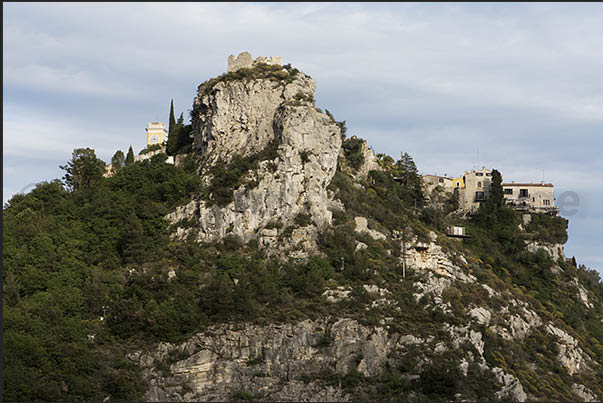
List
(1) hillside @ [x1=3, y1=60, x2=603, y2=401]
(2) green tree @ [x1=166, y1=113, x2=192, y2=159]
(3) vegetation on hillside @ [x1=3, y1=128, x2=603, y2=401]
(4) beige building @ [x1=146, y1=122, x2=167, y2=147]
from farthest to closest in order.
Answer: (4) beige building @ [x1=146, y1=122, x2=167, y2=147], (2) green tree @ [x1=166, y1=113, x2=192, y2=159], (1) hillside @ [x1=3, y1=60, x2=603, y2=401], (3) vegetation on hillside @ [x1=3, y1=128, x2=603, y2=401]

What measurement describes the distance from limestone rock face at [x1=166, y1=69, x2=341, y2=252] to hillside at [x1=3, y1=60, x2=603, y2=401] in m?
0.16

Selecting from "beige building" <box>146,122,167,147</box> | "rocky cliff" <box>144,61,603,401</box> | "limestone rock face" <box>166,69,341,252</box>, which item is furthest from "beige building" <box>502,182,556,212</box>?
"beige building" <box>146,122,167,147</box>

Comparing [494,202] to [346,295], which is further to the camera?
[494,202]

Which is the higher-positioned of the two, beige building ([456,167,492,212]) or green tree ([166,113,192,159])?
green tree ([166,113,192,159])

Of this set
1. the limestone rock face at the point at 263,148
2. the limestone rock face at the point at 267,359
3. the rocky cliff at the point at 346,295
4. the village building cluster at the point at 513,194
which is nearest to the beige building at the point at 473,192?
the village building cluster at the point at 513,194

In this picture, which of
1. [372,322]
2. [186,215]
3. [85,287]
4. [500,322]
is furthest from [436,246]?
[85,287]

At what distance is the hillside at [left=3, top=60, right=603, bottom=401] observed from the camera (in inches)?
2196

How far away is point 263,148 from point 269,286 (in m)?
15.1

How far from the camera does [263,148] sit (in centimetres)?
7262

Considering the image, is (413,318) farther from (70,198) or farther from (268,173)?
(70,198)

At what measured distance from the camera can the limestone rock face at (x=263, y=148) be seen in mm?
68375

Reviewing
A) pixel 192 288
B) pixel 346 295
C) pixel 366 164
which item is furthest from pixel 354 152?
pixel 192 288

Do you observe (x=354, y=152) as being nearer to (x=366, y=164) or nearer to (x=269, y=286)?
(x=366, y=164)

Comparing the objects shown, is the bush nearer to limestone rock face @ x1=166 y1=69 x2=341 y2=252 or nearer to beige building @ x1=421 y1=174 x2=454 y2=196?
beige building @ x1=421 y1=174 x2=454 y2=196
